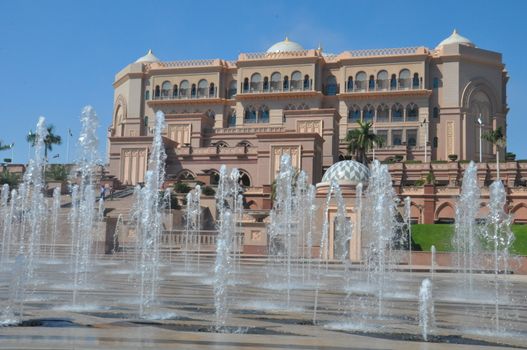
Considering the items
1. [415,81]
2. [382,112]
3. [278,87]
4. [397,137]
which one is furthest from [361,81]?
[278,87]

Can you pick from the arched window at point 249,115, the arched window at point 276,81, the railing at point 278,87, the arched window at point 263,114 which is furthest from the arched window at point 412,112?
the arched window at point 249,115

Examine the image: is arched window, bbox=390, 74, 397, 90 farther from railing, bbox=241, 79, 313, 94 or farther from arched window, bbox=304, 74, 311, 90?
arched window, bbox=304, 74, 311, 90

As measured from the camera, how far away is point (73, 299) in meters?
10.9

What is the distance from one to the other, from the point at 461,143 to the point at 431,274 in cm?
3808

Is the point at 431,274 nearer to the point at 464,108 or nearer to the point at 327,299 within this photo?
the point at 327,299

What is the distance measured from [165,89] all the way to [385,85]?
23003mm

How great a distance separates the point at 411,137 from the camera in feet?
196

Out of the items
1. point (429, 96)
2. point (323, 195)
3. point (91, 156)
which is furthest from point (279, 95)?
point (91, 156)

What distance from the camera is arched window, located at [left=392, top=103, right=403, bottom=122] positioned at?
198ft

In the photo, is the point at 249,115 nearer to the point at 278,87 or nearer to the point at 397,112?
the point at 278,87

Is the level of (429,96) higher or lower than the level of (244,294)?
higher

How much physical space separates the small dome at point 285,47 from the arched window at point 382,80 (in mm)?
10777

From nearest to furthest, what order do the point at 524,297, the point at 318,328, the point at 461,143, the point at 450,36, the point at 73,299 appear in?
the point at 318,328
the point at 73,299
the point at 524,297
the point at 461,143
the point at 450,36

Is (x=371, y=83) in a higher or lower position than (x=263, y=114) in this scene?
higher
